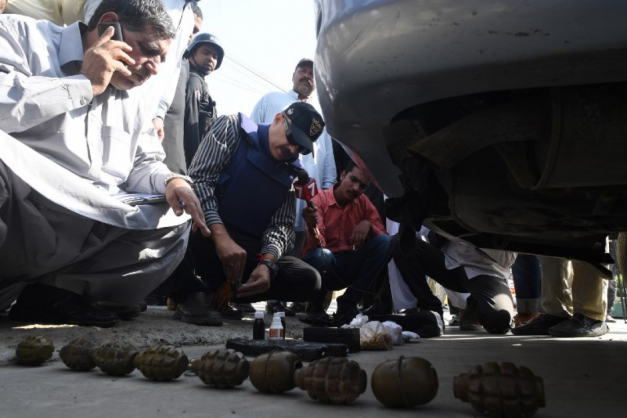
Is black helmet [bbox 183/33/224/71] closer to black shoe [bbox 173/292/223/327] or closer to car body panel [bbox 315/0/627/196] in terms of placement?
black shoe [bbox 173/292/223/327]

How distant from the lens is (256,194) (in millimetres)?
3305

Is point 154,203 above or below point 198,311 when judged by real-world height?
above

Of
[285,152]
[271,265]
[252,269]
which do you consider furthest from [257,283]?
[285,152]

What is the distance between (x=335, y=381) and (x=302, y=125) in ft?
7.56

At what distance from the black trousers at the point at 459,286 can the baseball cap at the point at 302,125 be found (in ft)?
2.45

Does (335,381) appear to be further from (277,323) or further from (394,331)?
(394,331)

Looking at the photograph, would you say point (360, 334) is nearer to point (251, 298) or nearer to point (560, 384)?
point (560, 384)

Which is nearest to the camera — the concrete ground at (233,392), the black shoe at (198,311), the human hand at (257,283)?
the concrete ground at (233,392)

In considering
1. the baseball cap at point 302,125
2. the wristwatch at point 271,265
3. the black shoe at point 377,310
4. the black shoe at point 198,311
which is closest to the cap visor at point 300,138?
the baseball cap at point 302,125

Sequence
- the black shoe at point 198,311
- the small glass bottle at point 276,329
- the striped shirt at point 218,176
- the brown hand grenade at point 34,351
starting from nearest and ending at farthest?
the brown hand grenade at point 34,351 < the small glass bottle at point 276,329 < the black shoe at point 198,311 < the striped shirt at point 218,176

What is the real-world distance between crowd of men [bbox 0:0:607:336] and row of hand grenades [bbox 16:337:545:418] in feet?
1.60

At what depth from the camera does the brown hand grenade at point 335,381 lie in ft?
3.61

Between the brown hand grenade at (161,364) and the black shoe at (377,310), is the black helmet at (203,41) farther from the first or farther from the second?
the brown hand grenade at (161,364)

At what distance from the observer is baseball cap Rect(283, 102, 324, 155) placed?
3234 mm
